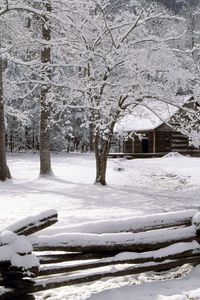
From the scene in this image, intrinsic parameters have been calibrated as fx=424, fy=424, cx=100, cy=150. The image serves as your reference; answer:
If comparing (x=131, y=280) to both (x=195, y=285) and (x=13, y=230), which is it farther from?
(x=13, y=230)

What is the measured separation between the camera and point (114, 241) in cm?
510

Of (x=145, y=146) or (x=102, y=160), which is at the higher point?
(x=145, y=146)

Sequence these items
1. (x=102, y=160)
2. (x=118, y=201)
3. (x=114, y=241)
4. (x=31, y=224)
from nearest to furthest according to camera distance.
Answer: (x=31, y=224)
(x=114, y=241)
(x=118, y=201)
(x=102, y=160)

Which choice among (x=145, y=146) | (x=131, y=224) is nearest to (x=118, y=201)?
(x=131, y=224)

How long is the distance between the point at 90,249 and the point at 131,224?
662 millimetres

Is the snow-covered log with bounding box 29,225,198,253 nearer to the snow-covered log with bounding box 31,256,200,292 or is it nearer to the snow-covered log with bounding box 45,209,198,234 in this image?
the snow-covered log with bounding box 45,209,198,234

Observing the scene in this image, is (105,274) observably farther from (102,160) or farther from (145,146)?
(145,146)

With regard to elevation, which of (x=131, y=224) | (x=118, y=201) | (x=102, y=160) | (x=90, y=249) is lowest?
(x=118, y=201)

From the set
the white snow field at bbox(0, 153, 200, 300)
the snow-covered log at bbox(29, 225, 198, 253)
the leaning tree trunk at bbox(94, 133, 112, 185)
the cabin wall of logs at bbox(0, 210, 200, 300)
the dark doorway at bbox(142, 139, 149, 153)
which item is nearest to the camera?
the cabin wall of logs at bbox(0, 210, 200, 300)

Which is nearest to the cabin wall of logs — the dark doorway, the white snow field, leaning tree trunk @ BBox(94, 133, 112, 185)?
the white snow field

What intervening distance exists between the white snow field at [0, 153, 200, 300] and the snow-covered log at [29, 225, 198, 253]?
1.19 ft

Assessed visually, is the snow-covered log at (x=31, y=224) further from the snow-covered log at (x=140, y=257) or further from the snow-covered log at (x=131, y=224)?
the snow-covered log at (x=140, y=257)

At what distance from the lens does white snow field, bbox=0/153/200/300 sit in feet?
16.4

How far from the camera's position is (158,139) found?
124ft
